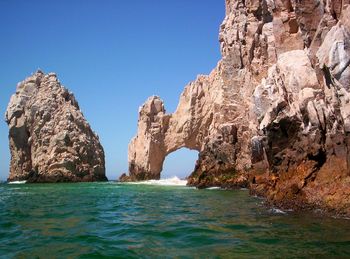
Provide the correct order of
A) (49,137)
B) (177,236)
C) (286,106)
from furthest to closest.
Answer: (49,137), (286,106), (177,236)

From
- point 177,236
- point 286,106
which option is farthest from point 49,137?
point 177,236

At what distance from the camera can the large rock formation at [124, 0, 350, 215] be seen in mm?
16828

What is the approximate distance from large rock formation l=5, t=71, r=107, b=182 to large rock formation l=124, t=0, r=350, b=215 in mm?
29124

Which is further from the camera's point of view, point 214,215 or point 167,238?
point 214,215

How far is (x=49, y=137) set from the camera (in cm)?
7412

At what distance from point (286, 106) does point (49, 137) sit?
197 ft

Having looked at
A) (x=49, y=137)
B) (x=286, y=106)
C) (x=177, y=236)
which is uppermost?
(x=49, y=137)

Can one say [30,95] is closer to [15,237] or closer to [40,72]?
[40,72]

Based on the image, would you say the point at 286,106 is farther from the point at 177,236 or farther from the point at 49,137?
the point at 49,137

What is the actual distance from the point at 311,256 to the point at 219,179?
34590 mm

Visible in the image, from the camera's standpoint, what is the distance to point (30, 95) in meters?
80.1

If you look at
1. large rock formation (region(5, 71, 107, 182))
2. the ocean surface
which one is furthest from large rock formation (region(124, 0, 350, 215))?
large rock formation (region(5, 71, 107, 182))

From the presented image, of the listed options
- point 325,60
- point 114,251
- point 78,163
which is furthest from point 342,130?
Answer: point 78,163

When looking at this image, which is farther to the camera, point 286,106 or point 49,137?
point 49,137
